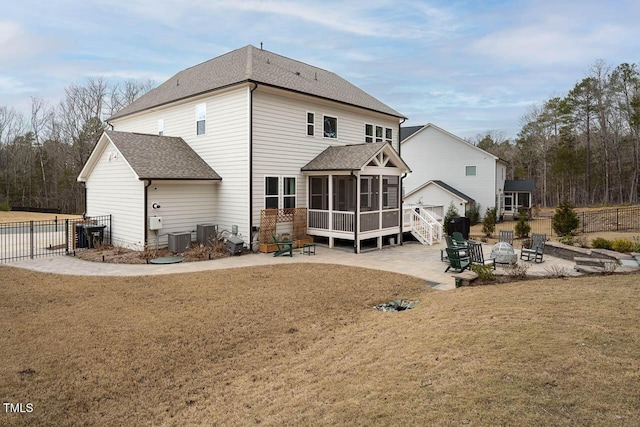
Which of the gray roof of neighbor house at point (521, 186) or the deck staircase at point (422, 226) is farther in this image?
the gray roof of neighbor house at point (521, 186)

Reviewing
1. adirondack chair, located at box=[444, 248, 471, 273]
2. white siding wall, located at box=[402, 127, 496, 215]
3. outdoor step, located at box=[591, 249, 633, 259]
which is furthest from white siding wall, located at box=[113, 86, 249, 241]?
white siding wall, located at box=[402, 127, 496, 215]

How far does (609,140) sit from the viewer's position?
46.4m

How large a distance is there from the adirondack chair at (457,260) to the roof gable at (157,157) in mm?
9953

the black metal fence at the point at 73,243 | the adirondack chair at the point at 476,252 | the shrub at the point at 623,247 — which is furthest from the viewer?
the black metal fence at the point at 73,243

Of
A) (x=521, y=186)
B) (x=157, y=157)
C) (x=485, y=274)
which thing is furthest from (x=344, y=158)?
(x=521, y=186)

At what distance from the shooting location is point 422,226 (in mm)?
19203

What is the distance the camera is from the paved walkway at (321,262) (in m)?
11.6

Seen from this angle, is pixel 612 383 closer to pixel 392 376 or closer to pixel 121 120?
pixel 392 376

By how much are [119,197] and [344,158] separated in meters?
9.57

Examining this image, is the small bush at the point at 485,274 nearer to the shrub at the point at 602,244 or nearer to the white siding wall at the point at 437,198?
the shrub at the point at 602,244

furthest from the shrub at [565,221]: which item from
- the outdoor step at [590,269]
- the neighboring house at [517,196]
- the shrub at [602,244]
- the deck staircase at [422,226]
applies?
the neighboring house at [517,196]

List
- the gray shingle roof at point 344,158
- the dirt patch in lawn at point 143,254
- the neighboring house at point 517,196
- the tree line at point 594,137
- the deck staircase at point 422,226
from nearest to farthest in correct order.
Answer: the dirt patch in lawn at point 143,254 → the gray shingle roof at point 344,158 → the deck staircase at point 422,226 → the neighboring house at point 517,196 → the tree line at point 594,137

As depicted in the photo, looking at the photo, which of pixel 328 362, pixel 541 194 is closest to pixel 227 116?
pixel 328 362

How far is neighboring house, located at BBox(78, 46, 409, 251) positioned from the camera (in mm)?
15375
